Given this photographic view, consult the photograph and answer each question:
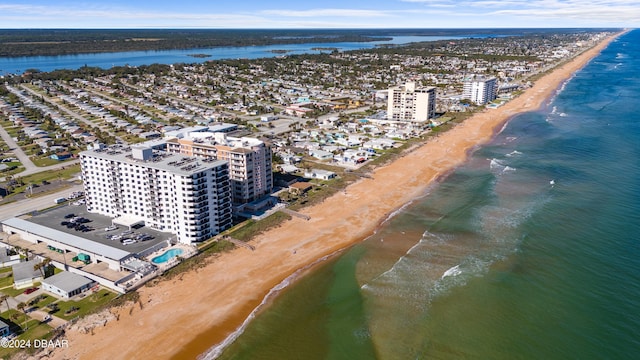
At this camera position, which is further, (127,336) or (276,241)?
(276,241)

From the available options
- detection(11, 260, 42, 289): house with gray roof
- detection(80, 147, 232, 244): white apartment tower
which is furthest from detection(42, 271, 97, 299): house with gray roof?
detection(80, 147, 232, 244): white apartment tower

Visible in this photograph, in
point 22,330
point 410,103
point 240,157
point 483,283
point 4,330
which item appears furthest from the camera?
point 410,103

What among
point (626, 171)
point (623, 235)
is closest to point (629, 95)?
point (626, 171)

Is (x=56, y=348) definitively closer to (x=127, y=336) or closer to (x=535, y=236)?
(x=127, y=336)

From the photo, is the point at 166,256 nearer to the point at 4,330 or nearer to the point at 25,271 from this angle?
the point at 25,271

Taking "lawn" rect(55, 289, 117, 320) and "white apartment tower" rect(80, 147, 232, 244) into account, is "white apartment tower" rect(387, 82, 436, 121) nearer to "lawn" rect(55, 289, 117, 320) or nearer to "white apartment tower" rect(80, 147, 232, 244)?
"white apartment tower" rect(80, 147, 232, 244)

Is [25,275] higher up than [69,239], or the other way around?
[69,239]

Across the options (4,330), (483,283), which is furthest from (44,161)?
(483,283)
